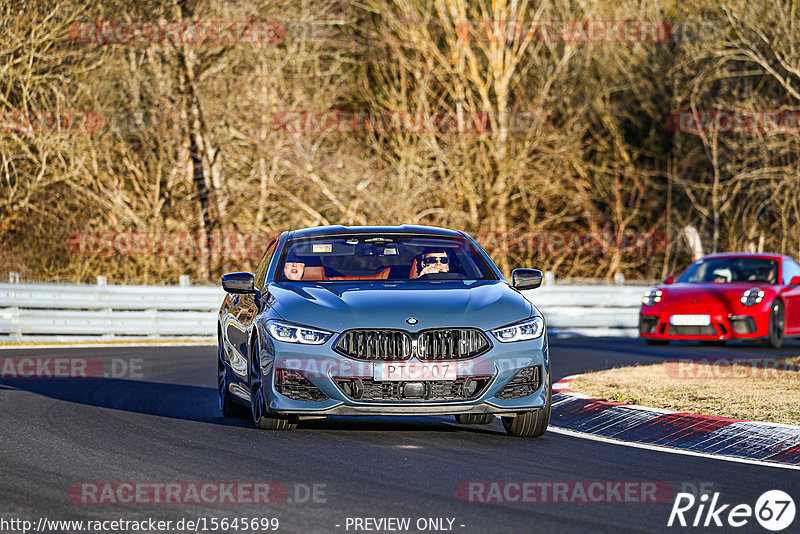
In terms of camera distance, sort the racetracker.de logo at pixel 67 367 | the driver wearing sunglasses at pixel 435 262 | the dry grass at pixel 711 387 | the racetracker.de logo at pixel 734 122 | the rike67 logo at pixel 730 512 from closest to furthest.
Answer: the rike67 logo at pixel 730 512 < the driver wearing sunglasses at pixel 435 262 < the dry grass at pixel 711 387 < the racetracker.de logo at pixel 67 367 < the racetracker.de logo at pixel 734 122

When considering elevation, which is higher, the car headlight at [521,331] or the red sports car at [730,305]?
the car headlight at [521,331]

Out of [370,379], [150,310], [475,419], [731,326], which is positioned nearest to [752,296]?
[731,326]

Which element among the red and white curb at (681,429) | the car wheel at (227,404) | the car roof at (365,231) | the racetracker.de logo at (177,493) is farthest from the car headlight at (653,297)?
the racetracker.de logo at (177,493)

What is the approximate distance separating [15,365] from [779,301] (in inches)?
442

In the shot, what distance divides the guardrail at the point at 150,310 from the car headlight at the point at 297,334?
1221 cm

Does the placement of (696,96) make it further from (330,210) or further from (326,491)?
(326,491)

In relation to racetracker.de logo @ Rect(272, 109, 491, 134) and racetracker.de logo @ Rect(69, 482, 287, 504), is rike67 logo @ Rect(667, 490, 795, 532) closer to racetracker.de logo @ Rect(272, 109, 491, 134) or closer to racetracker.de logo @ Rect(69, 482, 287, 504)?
racetracker.de logo @ Rect(69, 482, 287, 504)

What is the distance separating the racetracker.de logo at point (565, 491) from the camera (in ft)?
21.5

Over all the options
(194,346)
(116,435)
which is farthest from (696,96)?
(116,435)

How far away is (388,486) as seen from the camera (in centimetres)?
683

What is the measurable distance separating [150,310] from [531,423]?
1355 cm

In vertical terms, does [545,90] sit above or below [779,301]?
above

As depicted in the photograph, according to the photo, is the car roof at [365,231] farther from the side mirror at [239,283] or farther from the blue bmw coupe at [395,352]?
the blue bmw coupe at [395,352]

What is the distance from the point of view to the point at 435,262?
32.5 ft
